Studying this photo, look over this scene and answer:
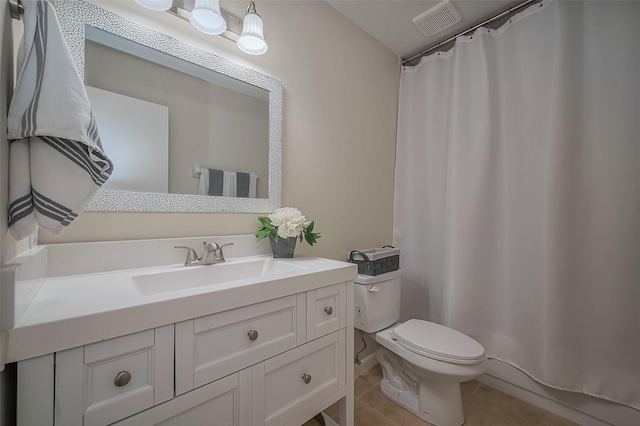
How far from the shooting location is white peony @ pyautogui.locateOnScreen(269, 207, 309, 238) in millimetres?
1146

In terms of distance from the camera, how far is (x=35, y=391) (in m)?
0.47

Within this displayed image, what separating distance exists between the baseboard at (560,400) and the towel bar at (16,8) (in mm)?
2456

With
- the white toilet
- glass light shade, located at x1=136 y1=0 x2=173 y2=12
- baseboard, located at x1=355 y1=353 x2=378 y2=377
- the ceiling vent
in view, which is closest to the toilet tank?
the white toilet

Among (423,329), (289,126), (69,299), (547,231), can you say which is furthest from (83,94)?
(547,231)

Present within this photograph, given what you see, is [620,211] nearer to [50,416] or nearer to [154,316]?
[154,316]

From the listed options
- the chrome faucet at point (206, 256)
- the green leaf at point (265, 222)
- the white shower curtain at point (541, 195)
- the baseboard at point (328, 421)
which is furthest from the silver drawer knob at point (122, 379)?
the white shower curtain at point (541, 195)

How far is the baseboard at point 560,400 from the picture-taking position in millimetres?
1229

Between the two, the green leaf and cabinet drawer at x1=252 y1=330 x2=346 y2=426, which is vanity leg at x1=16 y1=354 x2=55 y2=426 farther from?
the green leaf

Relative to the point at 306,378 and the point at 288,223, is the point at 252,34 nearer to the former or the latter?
the point at 288,223

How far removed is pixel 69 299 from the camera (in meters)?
0.58

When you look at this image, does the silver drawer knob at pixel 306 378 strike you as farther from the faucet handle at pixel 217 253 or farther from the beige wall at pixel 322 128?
the beige wall at pixel 322 128

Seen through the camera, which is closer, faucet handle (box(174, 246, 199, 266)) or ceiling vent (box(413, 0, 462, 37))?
faucet handle (box(174, 246, 199, 266))

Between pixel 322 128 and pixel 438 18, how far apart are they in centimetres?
106

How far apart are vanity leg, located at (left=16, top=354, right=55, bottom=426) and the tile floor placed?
3.82ft
